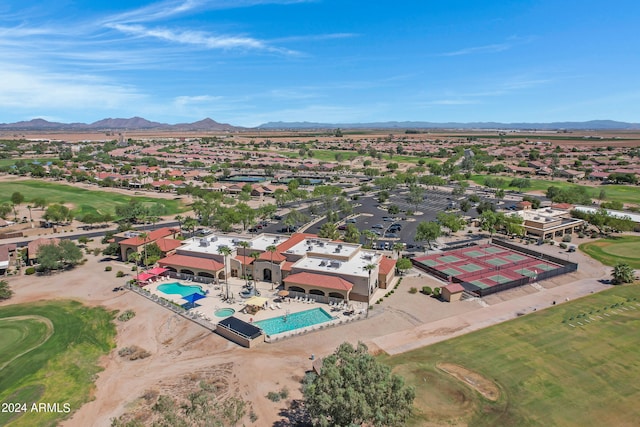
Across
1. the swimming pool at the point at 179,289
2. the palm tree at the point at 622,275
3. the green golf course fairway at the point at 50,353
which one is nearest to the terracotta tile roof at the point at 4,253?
the green golf course fairway at the point at 50,353

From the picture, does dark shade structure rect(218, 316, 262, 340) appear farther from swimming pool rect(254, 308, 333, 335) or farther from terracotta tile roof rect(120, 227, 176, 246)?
terracotta tile roof rect(120, 227, 176, 246)

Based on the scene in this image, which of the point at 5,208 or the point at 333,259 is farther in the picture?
the point at 5,208

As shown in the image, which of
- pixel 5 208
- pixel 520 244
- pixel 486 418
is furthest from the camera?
pixel 5 208

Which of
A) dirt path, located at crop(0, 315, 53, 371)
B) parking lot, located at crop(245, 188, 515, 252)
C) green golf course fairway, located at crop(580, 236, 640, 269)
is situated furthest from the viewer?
parking lot, located at crop(245, 188, 515, 252)

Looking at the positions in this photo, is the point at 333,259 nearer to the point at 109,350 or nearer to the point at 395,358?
the point at 395,358

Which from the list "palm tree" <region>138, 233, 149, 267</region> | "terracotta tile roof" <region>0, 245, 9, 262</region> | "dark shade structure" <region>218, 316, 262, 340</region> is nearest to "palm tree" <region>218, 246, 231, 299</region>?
"dark shade structure" <region>218, 316, 262, 340</region>

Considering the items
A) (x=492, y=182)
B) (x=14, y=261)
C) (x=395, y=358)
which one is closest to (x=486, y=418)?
(x=395, y=358)
